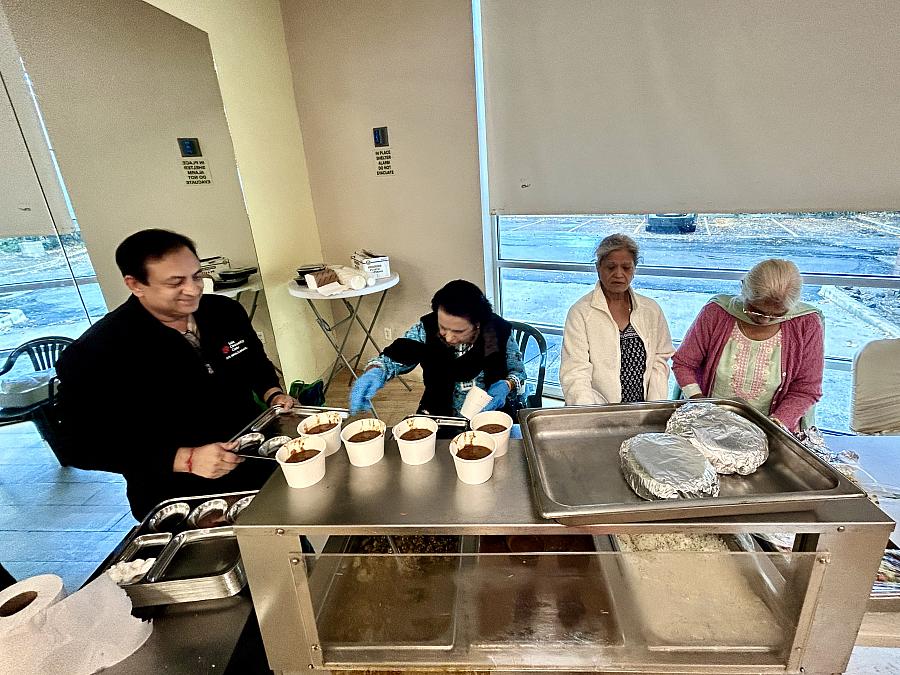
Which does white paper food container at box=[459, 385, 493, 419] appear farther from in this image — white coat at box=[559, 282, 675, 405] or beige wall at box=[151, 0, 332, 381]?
beige wall at box=[151, 0, 332, 381]

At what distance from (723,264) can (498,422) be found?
101 inches

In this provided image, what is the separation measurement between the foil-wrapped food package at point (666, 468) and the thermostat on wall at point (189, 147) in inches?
111

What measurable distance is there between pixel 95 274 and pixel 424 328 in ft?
5.02

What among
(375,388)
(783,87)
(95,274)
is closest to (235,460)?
(375,388)

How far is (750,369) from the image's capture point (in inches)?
68.9

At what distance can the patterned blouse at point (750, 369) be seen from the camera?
1.72 meters

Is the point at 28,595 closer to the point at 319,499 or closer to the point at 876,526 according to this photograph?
the point at 319,499

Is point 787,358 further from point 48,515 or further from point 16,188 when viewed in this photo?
point 48,515

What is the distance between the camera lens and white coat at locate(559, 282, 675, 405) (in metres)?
1.86

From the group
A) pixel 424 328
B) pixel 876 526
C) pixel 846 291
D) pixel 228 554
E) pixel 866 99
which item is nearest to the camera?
pixel 876 526

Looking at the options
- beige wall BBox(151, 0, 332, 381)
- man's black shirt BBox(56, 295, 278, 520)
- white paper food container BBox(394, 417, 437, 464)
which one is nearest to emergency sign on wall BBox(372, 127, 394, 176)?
beige wall BBox(151, 0, 332, 381)

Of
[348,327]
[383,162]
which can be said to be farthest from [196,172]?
[348,327]

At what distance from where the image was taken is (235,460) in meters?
1.16

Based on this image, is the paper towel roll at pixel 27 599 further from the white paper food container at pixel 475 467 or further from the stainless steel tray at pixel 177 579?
the white paper food container at pixel 475 467
